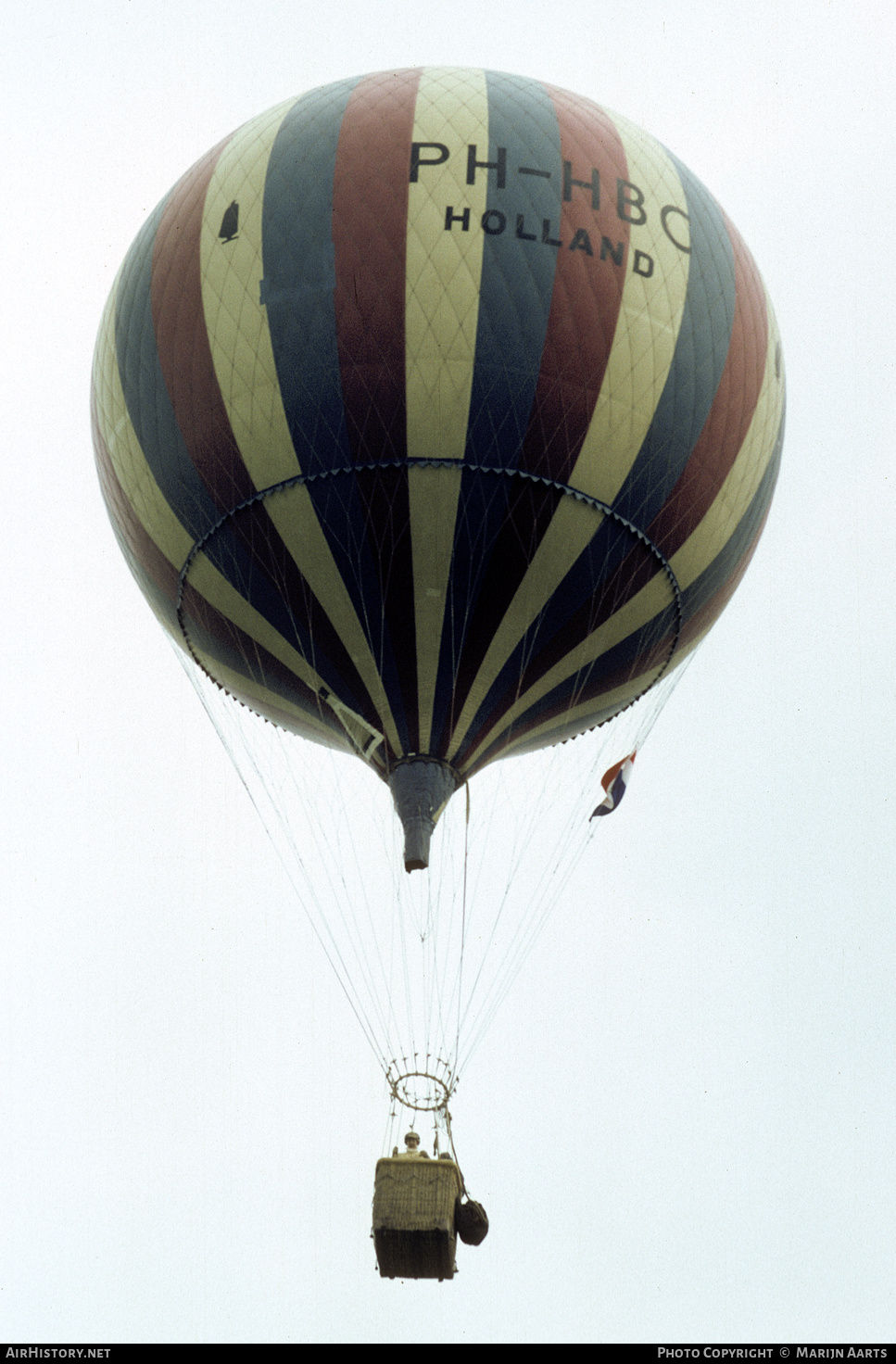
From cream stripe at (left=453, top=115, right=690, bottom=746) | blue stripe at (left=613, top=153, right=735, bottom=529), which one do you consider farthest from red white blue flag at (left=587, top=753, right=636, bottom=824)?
blue stripe at (left=613, top=153, right=735, bottom=529)

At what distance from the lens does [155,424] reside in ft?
59.4

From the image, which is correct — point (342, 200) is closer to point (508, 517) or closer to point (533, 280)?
point (533, 280)

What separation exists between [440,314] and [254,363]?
1893mm

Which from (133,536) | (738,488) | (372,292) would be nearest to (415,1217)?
(133,536)

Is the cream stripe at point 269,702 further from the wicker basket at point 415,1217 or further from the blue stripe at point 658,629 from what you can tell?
the wicker basket at point 415,1217

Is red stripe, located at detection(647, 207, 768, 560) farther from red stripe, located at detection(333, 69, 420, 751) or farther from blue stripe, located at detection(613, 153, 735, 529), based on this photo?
red stripe, located at detection(333, 69, 420, 751)

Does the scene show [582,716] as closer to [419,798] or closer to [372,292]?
[419,798]

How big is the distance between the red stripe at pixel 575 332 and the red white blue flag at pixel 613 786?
456 cm

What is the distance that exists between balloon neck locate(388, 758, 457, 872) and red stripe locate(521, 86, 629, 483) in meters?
3.63

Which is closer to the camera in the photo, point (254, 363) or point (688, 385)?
point (254, 363)

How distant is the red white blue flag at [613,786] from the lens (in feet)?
67.9

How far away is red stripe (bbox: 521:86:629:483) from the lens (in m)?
17.1

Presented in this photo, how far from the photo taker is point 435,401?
55.8 ft

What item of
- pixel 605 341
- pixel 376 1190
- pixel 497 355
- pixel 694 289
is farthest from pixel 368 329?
pixel 376 1190
